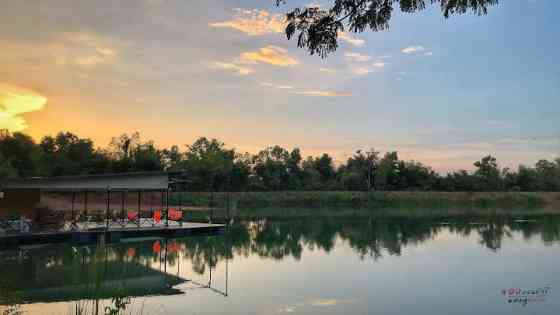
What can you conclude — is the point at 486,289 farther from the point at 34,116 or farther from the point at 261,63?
the point at 34,116

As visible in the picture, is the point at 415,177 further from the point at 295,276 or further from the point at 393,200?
the point at 295,276

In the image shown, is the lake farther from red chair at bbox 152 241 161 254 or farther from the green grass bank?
the green grass bank


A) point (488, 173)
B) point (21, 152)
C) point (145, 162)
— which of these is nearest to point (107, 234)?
point (145, 162)

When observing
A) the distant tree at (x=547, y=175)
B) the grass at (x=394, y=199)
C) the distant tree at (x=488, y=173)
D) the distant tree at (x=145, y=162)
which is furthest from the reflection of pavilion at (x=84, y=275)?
the distant tree at (x=547, y=175)

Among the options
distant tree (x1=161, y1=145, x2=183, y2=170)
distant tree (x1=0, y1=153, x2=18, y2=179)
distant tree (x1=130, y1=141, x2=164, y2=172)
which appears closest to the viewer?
distant tree (x1=0, y1=153, x2=18, y2=179)

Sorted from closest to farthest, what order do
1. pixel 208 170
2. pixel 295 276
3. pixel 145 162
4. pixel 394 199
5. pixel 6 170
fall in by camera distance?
pixel 295 276, pixel 6 170, pixel 145 162, pixel 394 199, pixel 208 170

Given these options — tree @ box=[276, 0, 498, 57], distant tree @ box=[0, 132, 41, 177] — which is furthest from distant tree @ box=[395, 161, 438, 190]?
tree @ box=[276, 0, 498, 57]

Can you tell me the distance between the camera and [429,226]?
28.7m

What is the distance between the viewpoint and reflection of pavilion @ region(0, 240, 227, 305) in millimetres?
10922

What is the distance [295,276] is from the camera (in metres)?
13.8

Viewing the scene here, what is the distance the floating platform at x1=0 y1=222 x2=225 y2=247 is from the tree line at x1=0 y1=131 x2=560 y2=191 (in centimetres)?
2973

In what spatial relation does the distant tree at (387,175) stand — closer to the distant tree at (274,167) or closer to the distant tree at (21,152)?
the distant tree at (274,167)

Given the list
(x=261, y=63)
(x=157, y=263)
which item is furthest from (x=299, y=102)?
(x=157, y=263)

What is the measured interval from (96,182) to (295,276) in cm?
924
